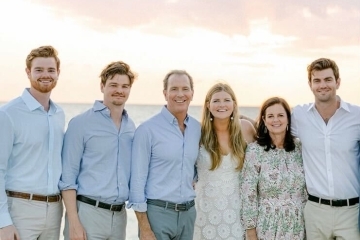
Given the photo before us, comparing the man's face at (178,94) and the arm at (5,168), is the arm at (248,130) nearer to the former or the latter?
the man's face at (178,94)

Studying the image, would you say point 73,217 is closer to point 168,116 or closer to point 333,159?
point 168,116

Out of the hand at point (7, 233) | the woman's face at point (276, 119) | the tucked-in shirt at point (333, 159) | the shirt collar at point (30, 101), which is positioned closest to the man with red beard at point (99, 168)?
the shirt collar at point (30, 101)

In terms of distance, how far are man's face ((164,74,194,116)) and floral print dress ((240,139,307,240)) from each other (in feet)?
2.91

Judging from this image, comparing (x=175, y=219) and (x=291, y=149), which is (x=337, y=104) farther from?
(x=175, y=219)

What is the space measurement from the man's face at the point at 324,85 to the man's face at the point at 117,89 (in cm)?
206

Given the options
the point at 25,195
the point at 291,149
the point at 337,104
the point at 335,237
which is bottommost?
the point at 335,237

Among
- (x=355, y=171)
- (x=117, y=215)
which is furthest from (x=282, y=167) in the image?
(x=117, y=215)

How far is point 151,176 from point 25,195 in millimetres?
1237

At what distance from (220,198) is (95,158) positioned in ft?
4.67

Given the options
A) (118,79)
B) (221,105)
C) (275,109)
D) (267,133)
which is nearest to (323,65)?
(275,109)

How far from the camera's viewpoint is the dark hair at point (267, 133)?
5570 millimetres

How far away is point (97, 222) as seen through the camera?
5.10 meters

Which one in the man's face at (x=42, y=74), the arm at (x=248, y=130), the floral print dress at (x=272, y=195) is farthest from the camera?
the arm at (x=248, y=130)

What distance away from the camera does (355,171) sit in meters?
5.51
